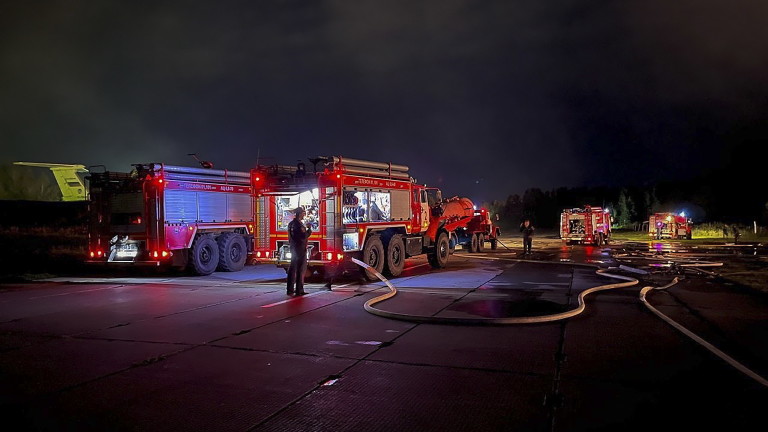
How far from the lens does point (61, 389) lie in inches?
207

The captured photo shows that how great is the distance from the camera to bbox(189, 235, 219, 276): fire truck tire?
16266mm

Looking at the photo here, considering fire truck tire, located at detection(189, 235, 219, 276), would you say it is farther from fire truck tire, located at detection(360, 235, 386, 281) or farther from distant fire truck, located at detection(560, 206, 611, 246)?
distant fire truck, located at detection(560, 206, 611, 246)

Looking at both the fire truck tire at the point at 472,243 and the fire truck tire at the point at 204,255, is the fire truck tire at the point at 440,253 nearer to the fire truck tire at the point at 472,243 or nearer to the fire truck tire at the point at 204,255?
the fire truck tire at the point at 204,255

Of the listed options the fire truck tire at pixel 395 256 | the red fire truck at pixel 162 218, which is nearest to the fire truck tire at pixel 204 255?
the red fire truck at pixel 162 218

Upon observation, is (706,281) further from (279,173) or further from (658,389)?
(279,173)

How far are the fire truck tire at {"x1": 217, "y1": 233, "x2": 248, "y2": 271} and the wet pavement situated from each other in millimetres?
5869

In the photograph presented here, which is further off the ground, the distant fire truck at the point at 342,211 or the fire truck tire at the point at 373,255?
the distant fire truck at the point at 342,211

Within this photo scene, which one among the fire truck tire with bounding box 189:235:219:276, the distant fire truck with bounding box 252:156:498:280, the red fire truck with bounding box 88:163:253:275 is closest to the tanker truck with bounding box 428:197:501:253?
the distant fire truck with bounding box 252:156:498:280

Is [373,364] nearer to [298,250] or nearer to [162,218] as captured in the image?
[298,250]

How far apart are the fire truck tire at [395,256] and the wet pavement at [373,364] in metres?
4.06

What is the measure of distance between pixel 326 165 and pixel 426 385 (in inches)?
362

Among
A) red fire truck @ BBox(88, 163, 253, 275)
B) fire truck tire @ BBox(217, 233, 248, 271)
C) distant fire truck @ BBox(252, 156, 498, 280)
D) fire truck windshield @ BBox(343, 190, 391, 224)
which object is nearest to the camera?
distant fire truck @ BBox(252, 156, 498, 280)

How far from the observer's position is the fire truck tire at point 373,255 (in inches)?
575

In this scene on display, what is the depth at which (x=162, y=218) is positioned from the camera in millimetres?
15352
